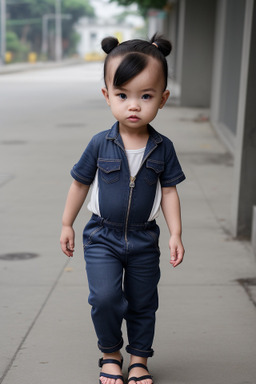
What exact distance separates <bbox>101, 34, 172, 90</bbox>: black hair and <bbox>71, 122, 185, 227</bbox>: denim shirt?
0.98 feet

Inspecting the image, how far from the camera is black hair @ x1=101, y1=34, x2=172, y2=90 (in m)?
3.04

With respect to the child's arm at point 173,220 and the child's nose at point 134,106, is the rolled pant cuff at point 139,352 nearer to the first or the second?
the child's arm at point 173,220

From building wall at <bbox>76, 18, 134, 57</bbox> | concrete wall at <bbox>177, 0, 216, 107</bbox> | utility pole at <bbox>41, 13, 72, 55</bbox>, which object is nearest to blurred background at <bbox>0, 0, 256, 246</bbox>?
concrete wall at <bbox>177, 0, 216, 107</bbox>

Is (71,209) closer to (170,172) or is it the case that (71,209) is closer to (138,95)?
(170,172)

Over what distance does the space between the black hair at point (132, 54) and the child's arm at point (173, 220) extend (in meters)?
0.54

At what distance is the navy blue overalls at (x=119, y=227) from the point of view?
3.21 m

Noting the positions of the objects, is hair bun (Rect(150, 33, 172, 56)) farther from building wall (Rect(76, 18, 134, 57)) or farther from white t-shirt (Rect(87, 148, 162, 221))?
building wall (Rect(76, 18, 134, 57))

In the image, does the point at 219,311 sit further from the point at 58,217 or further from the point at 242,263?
the point at 58,217

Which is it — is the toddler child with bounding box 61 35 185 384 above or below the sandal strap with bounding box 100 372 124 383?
above

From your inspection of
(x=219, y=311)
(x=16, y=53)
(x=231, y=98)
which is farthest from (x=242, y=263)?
(x=16, y=53)

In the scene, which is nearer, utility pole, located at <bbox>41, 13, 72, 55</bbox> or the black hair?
the black hair

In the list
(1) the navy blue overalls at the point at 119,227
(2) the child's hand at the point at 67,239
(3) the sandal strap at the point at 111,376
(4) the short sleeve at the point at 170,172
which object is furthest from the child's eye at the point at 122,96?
(3) the sandal strap at the point at 111,376

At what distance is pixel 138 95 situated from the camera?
309 centimetres

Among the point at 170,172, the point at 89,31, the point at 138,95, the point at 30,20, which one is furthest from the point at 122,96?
the point at 89,31
